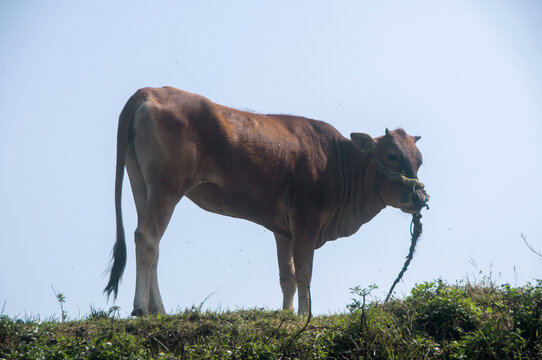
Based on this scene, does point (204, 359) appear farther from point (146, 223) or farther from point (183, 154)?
point (183, 154)

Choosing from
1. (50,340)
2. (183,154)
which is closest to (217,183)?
Answer: (183,154)

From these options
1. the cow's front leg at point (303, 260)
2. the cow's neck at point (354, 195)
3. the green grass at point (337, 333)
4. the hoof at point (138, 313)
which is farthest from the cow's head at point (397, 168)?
the hoof at point (138, 313)

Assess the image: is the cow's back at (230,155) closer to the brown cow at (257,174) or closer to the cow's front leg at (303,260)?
the brown cow at (257,174)

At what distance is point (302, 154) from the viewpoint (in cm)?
1045

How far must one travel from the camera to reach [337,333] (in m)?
7.12

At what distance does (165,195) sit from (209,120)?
1.26 metres

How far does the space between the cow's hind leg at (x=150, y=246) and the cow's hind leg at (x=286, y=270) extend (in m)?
2.23

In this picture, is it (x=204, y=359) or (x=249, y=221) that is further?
(x=249, y=221)

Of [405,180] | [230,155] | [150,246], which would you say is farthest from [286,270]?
[150,246]

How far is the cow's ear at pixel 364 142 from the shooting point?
36.4 ft

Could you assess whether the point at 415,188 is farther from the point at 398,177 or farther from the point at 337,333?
the point at 337,333

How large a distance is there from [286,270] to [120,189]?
2.93m

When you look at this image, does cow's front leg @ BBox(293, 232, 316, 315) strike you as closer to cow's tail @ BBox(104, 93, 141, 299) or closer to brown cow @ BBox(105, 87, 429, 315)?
brown cow @ BBox(105, 87, 429, 315)

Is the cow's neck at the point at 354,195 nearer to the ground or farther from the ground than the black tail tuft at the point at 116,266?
farther from the ground
